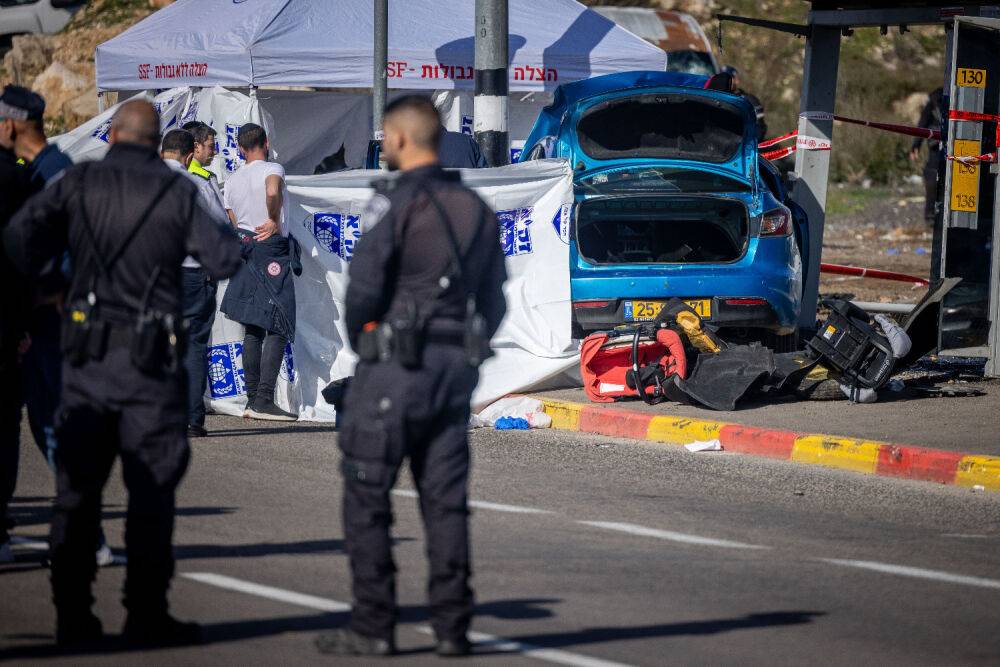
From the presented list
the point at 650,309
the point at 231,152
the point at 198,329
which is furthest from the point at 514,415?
the point at 231,152

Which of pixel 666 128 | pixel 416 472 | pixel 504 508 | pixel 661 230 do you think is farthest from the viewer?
pixel 661 230

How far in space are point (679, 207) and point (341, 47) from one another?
16.9ft

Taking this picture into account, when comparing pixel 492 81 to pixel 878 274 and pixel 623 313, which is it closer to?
pixel 623 313

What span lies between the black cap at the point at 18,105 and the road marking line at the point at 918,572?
396 centimetres

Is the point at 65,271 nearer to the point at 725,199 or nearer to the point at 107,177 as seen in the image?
the point at 107,177

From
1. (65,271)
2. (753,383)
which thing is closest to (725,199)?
(753,383)

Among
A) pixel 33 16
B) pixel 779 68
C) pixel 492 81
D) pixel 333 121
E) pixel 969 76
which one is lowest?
pixel 969 76

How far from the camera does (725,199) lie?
11.5 m

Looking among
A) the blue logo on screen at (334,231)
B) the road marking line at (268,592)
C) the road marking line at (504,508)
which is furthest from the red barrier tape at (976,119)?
the road marking line at (268,592)

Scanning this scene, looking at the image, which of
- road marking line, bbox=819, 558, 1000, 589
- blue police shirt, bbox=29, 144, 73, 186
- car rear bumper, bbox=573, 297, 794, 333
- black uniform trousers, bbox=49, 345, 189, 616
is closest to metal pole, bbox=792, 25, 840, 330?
car rear bumper, bbox=573, 297, 794, 333

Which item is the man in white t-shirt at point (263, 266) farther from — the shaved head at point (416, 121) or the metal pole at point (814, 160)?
the shaved head at point (416, 121)

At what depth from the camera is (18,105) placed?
20.8 feet

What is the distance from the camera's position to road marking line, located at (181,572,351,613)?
224 inches

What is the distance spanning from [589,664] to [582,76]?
1187 cm
